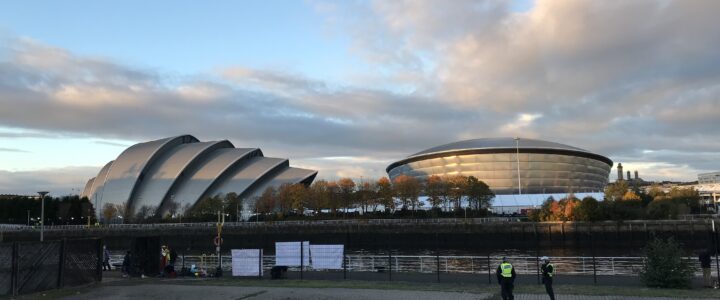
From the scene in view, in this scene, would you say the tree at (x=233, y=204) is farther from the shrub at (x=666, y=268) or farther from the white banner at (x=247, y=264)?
the shrub at (x=666, y=268)

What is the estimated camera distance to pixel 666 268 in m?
17.5

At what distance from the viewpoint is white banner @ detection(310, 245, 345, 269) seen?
23.0 metres

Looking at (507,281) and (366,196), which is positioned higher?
(366,196)

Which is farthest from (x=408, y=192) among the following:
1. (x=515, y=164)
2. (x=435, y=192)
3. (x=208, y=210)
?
(x=515, y=164)

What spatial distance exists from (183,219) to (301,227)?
35963 mm

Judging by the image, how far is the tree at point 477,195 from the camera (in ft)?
303

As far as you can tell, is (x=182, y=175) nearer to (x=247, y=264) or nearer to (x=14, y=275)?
(x=247, y=264)

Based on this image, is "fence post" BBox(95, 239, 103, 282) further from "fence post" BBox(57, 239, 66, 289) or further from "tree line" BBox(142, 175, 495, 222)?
"tree line" BBox(142, 175, 495, 222)

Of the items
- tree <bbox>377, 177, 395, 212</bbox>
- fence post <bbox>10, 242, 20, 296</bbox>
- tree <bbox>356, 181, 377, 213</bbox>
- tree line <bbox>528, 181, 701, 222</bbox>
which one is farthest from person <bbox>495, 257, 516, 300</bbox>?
tree <bbox>356, 181, 377, 213</bbox>

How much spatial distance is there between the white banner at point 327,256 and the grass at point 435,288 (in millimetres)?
2790

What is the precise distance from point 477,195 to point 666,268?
76092 millimetres

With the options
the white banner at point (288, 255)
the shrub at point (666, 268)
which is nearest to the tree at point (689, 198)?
the shrub at point (666, 268)

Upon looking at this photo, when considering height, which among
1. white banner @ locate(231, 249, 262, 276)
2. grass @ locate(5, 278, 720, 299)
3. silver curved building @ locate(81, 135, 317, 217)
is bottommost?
grass @ locate(5, 278, 720, 299)

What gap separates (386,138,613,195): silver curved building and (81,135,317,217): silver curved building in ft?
116
